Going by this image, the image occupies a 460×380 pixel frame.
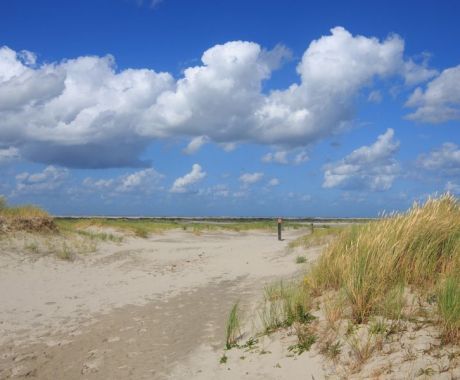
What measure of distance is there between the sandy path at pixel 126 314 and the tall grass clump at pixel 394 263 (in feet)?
5.02

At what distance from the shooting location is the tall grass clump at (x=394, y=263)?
22.6 ft

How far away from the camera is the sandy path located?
687 cm

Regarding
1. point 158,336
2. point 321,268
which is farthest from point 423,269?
point 158,336

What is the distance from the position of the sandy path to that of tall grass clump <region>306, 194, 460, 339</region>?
153 centimetres

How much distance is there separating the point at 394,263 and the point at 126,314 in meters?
5.63

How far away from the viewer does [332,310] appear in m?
6.82

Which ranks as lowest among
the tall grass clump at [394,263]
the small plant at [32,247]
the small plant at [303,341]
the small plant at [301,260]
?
the small plant at [303,341]

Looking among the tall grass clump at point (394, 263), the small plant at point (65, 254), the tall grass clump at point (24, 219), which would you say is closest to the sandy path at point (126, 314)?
the small plant at point (65, 254)

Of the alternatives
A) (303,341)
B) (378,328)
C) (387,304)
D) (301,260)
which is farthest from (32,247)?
(378,328)

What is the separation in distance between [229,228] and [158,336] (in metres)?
36.7

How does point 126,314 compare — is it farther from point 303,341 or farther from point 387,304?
point 387,304

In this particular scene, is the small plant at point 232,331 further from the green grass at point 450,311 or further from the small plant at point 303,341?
the green grass at point 450,311

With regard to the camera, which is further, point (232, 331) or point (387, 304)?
point (232, 331)

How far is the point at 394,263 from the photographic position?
8039 mm
